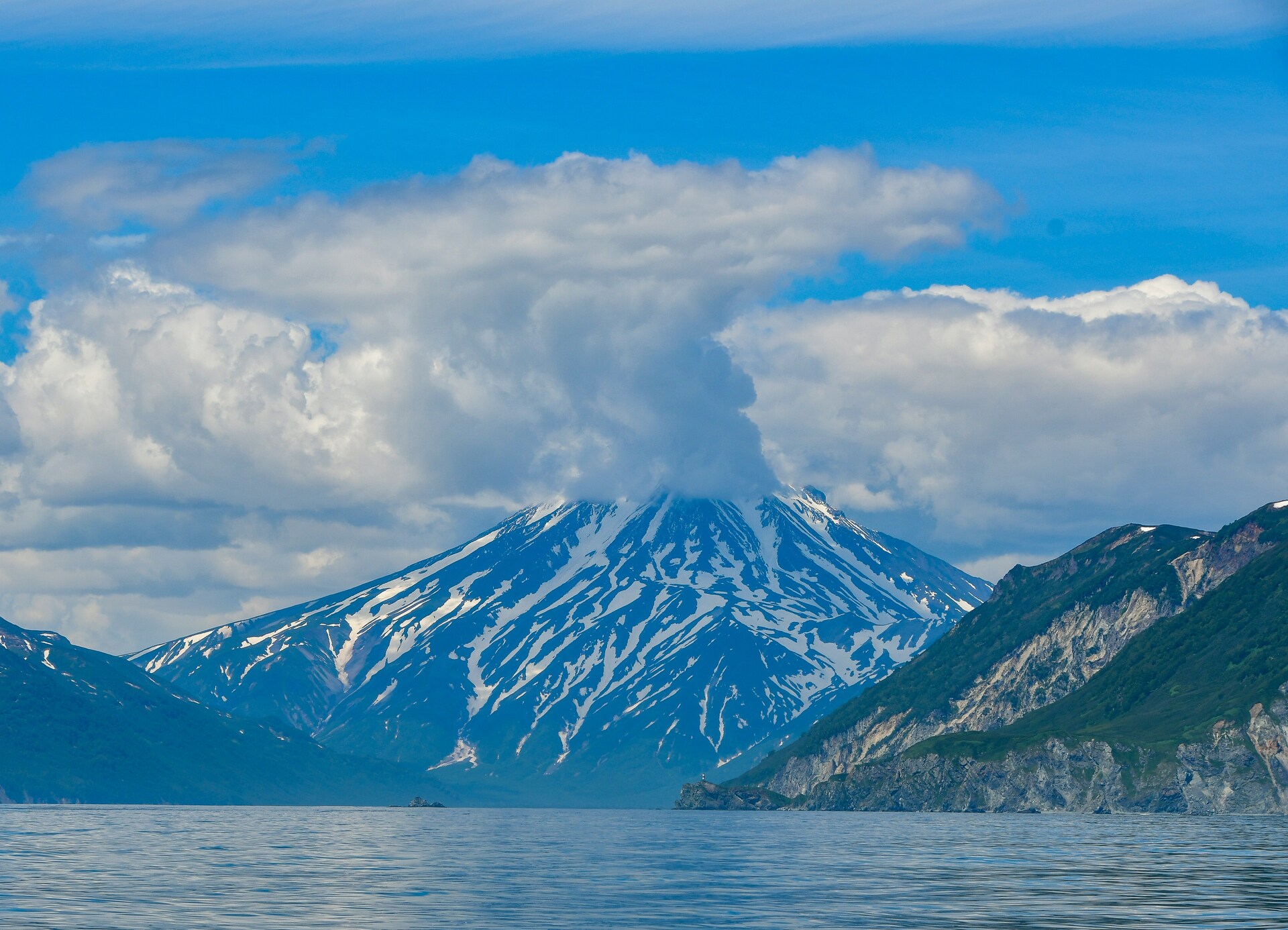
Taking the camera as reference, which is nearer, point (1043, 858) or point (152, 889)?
point (152, 889)

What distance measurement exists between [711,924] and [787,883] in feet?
118

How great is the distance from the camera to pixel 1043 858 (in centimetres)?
15950

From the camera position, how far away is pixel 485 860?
552 ft

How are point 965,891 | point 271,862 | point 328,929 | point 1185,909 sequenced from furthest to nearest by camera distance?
1. point 271,862
2. point 965,891
3. point 1185,909
4. point 328,929

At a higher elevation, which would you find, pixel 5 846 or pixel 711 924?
pixel 5 846

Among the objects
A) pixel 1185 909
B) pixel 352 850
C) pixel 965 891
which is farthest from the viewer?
pixel 352 850

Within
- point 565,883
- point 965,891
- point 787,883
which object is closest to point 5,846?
point 565,883

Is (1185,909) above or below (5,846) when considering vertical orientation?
below

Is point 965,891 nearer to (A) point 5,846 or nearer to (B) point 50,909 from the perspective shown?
(B) point 50,909

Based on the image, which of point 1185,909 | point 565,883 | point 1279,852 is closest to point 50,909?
point 565,883

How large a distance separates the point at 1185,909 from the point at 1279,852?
71085 mm

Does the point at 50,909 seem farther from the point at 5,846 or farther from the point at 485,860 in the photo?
the point at 5,846

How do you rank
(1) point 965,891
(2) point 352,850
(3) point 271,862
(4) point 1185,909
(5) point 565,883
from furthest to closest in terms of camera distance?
1. (2) point 352,850
2. (3) point 271,862
3. (5) point 565,883
4. (1) point 965,891
5. (4) point 1185,909

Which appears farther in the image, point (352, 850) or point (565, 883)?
point (352, 850)
